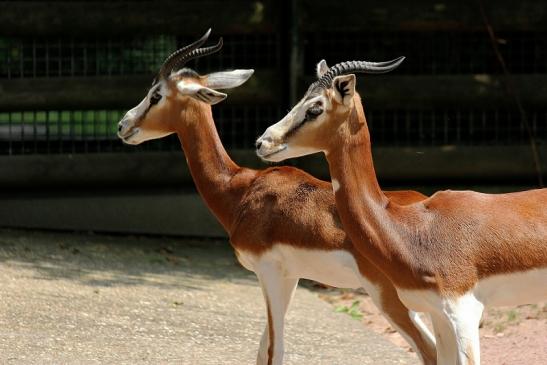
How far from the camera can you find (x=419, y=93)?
11180 mm

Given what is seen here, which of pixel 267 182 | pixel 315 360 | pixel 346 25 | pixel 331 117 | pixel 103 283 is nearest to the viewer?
pixel 331 117

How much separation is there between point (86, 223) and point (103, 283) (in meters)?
2.22

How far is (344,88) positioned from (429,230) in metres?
0.79

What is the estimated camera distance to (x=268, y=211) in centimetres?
654

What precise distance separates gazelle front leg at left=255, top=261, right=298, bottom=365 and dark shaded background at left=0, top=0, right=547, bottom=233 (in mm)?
4723

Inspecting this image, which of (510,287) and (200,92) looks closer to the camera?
(510,287)

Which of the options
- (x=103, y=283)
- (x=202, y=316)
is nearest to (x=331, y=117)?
(x=202, y=316)

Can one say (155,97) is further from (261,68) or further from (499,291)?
(261,68)

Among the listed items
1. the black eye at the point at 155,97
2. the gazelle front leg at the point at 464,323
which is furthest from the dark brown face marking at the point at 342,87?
the black eye at the point at 155,97

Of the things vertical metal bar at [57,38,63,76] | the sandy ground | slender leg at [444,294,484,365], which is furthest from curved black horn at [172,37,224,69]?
vertical metal bar at [57,38,63,76]

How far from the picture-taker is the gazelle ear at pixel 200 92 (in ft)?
21.9

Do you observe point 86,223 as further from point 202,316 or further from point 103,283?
point 202,316

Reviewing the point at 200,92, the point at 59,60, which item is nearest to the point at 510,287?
the point at 200,92

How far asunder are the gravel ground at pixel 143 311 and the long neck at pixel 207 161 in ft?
3.30
